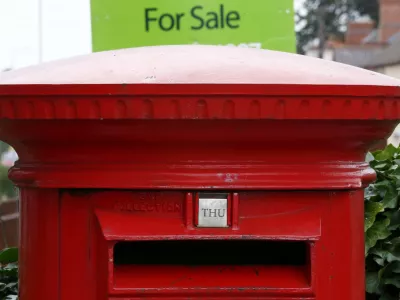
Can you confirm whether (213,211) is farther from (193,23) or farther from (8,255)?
(193,23)

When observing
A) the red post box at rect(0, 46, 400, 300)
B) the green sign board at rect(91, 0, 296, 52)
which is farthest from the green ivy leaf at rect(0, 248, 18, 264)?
the green sign board at rect(91, 0, 296, 52)

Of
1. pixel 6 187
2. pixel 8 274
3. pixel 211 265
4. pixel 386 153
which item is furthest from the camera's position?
pixel 6 187

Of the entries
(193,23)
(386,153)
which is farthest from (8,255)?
(386,153)

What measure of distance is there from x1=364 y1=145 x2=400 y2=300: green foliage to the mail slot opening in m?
0.55

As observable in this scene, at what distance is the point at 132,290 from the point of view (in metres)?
1.52

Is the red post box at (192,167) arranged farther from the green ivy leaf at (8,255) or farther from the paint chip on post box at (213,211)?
the green ivy leaf at (8,255)

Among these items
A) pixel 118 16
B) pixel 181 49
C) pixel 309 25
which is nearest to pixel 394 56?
pixel 118 16

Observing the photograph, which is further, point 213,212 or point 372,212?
Result: point 372,212

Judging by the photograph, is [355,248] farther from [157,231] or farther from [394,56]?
[394,56]

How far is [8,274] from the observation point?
261cm

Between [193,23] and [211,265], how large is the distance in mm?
1724

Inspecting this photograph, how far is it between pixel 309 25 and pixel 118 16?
41198mm

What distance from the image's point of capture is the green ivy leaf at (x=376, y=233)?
2.35 meters

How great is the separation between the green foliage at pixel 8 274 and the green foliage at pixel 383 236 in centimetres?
121
